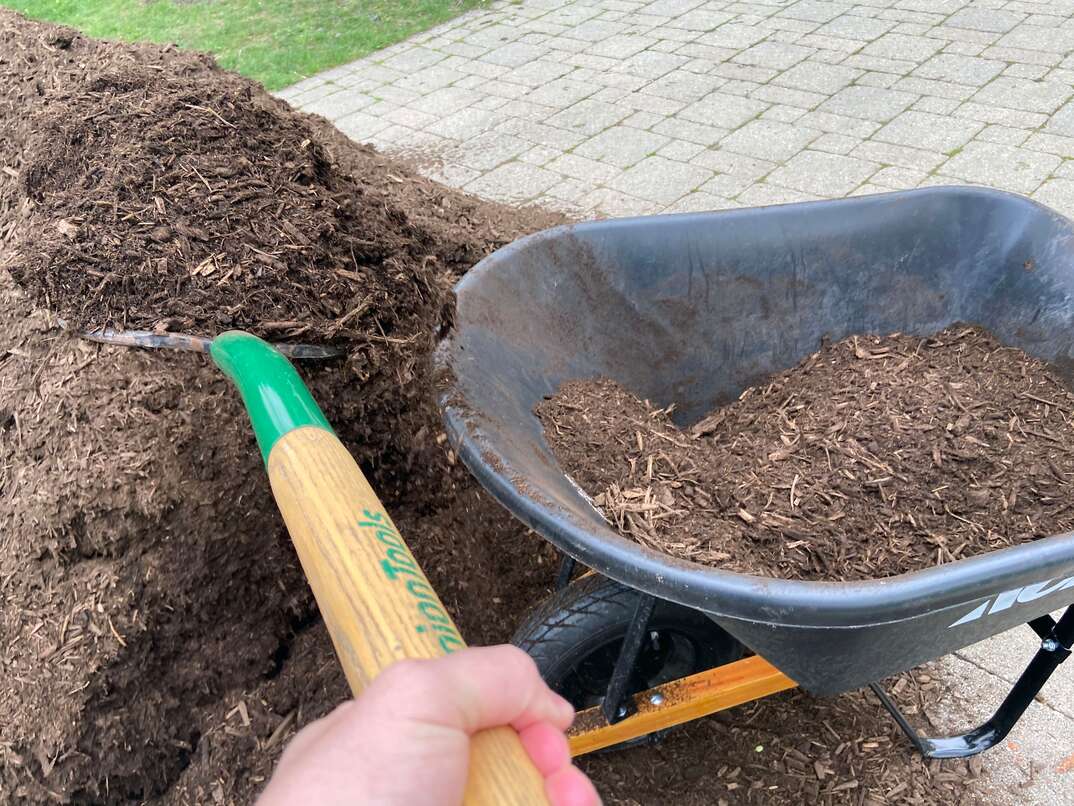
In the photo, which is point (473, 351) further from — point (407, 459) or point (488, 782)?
point (488, 782)

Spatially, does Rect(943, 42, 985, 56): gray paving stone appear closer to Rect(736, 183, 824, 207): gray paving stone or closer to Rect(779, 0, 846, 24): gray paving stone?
Rect(779, 0, 846, 24): gray paving stone

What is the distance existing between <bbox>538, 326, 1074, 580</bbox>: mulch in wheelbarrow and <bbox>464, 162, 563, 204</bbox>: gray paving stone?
8.30 feet

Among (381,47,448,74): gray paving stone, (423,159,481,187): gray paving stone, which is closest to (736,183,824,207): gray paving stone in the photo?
(423,159,481,187): gray paving stone

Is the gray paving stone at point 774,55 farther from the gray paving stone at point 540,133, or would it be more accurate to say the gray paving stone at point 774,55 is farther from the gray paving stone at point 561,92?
the gray paving stone at point 540,133

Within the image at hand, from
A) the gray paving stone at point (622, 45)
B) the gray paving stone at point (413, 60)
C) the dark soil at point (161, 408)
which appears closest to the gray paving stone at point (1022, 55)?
the gray paving stone at point (622, 45)

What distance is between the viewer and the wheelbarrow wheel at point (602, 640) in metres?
1.66

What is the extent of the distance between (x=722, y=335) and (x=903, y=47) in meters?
4.05

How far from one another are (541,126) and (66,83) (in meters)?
2.94

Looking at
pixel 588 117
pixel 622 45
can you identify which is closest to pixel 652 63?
pixel 622 45

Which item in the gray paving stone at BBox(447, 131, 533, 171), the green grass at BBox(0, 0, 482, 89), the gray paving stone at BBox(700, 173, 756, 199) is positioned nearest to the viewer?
the gray paving stone at BBox(700, 173, 756, 199)

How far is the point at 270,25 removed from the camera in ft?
22.7

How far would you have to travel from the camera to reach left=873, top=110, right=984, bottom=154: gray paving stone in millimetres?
4078

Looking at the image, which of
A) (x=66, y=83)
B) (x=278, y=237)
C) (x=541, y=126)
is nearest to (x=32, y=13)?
(x=541, y=126)

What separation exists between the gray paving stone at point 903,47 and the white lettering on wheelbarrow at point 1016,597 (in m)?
4.54
